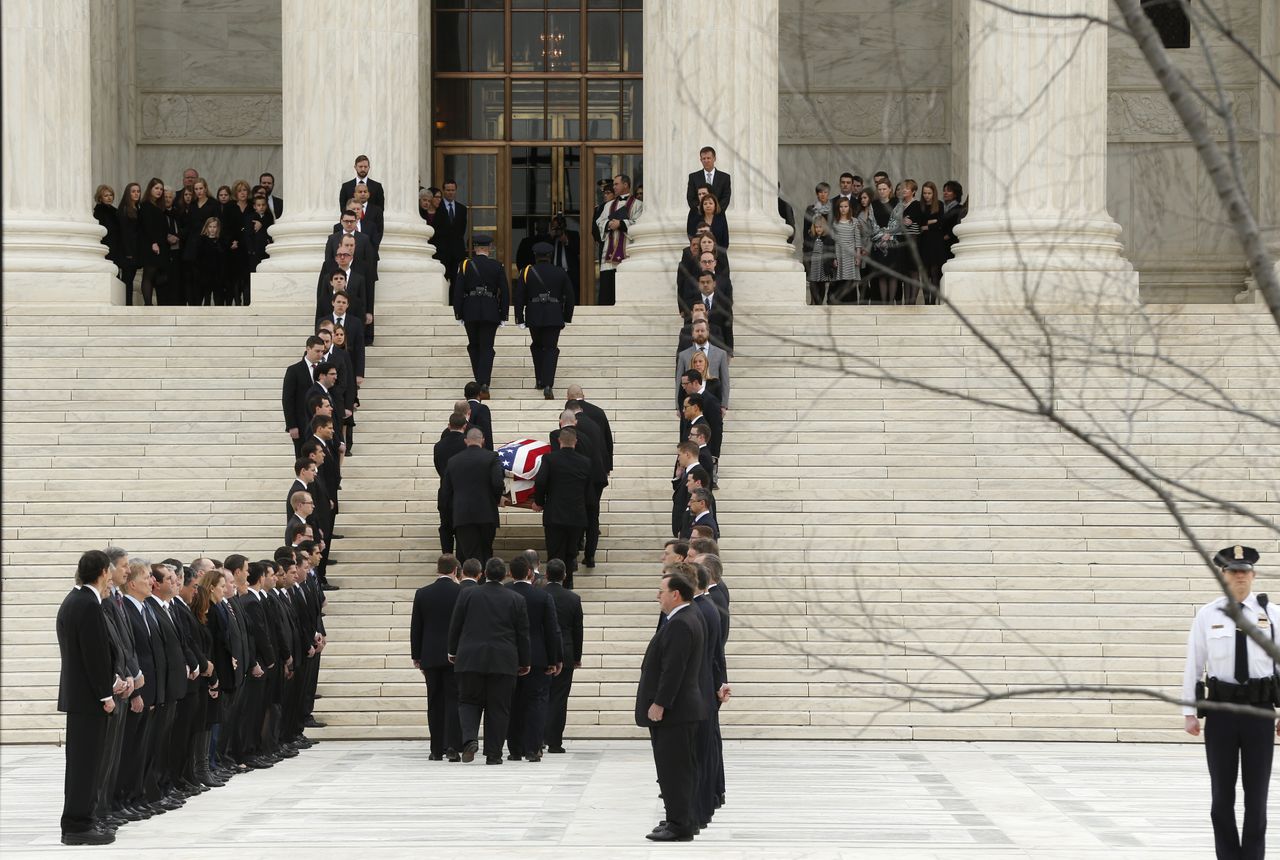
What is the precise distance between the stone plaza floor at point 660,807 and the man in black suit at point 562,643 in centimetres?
33

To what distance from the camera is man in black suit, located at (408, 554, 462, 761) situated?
14836 mm

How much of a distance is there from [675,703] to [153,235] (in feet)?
59.3

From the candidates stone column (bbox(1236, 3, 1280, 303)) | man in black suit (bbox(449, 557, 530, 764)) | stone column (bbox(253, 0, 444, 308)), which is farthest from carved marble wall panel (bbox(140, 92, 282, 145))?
man in black suit (bbox(449, 557, 530, 764))

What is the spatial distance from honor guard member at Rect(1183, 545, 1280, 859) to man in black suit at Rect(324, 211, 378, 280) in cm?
1361

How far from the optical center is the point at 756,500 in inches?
777

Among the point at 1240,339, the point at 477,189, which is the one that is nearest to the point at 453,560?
the point at 1240,339

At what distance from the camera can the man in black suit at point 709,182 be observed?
24.0 meters

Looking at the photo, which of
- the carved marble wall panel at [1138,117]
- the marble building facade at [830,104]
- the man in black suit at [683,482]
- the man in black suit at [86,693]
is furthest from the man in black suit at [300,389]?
the carved marble wall panel at [1138,117]

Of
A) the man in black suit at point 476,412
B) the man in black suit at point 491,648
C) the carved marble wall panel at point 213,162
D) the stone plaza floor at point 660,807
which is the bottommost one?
the stone plaza floor at point 660,807

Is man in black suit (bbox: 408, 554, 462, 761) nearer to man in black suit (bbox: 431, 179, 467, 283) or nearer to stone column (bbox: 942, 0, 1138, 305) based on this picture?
stone column (bbox: 942, 0, 1138, 305)

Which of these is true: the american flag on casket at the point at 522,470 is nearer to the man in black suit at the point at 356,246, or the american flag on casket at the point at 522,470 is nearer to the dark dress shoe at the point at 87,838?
the man in black suit at the point at 356,246

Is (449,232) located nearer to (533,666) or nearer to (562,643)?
(562,643)

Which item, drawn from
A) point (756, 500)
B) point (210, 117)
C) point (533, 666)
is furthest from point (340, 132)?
point (533, 666)

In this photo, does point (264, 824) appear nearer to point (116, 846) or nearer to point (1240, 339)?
point (116, 846)
